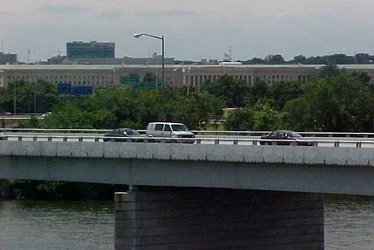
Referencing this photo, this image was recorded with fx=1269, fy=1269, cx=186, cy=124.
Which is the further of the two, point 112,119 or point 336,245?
point 112,119

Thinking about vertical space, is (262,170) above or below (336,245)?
above

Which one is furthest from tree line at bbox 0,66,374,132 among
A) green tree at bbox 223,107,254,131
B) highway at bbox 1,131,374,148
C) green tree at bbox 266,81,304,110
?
highway at bbox 1,131,374,148

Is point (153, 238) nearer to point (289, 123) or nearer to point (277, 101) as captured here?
point (289, 123)

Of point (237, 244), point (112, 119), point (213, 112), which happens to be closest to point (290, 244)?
point (237, 244)

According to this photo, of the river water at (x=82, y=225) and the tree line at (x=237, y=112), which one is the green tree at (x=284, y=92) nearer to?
the tree line at (x=237, y=112)

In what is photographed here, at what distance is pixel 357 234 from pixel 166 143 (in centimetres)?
1715

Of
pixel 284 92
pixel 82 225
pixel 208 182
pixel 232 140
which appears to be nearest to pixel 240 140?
pixel 232 140

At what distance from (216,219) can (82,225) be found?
18.7m

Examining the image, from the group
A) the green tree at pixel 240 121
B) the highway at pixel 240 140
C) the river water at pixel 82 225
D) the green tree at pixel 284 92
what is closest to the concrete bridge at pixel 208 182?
the highway at pixel 240 140

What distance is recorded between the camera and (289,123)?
120 metres

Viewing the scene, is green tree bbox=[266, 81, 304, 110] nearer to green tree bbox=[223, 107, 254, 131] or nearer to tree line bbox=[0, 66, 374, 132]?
tree line bbox=[0, 66, 374, 132]

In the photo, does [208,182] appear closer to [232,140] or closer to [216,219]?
[232,140]

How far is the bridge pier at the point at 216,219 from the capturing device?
176ft

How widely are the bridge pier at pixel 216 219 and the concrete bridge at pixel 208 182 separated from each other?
0.04 meters
